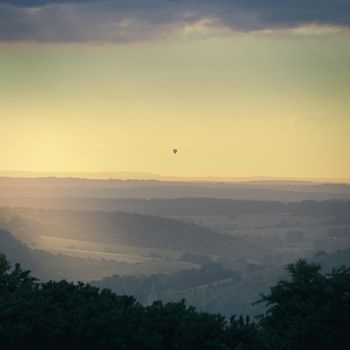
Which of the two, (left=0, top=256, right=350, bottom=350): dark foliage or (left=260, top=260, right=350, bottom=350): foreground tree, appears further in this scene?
(left=260, top=260, right=350, bottom=350): foreground tree

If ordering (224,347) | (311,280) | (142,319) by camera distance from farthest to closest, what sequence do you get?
(311,280) < (142,319) < (224,347)

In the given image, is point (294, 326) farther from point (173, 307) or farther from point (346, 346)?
point (173, 307)

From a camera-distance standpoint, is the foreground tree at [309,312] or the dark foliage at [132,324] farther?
the foreground tree at [309,312]

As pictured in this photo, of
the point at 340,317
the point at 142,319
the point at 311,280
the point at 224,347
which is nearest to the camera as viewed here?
the point at 224,347

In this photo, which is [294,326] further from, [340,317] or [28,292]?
[28,292]

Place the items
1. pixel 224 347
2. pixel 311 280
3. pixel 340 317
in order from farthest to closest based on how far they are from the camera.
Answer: pixel 311 280
pixel 340 317
pixel 224 347

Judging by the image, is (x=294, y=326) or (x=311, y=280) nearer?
(x=294, y=326)

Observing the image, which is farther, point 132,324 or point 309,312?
point 309,312

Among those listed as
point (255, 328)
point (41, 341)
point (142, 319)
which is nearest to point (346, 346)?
point (255, 328)

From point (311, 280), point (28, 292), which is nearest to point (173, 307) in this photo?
point (28, 292)
